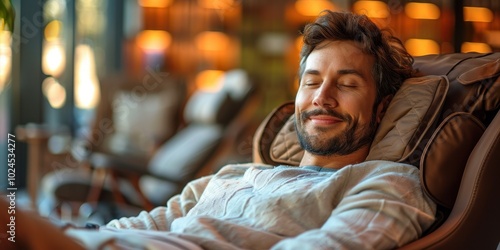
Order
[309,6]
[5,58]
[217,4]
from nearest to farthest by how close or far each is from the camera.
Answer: [5,58] < [309,6] < [217,4]

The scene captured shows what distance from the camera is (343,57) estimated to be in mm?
2158

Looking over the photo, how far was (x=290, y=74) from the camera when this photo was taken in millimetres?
8453

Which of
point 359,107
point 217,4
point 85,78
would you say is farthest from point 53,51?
point 359,107

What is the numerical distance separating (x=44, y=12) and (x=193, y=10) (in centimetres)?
190

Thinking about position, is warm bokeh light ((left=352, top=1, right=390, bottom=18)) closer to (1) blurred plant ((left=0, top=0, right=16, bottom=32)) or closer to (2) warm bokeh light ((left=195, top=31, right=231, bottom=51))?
(2) warm bokeh light ((left=195, top=31, right=231, bottom=51))

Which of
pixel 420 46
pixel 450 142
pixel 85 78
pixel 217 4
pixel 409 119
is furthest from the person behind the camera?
pixel 217 4

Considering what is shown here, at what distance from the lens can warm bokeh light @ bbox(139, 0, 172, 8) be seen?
8816mm

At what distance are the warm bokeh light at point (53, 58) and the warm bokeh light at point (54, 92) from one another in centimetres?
8

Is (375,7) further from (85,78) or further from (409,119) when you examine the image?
(409,119)

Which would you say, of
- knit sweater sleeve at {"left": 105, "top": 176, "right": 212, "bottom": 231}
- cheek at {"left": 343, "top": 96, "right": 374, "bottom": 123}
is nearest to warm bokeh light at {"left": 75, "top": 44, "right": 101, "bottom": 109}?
knit sweater sleeve at {"left": 105, "top": 176, "right": 212, "bottom": 231}

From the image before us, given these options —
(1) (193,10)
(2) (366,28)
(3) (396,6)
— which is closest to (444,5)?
(3) (396,6)

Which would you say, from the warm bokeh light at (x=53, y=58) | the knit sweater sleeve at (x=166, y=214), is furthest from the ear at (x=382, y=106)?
the warm bokeh light at (x=53, y=58)

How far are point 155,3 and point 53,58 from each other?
1.49 m

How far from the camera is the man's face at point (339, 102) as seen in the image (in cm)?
214
